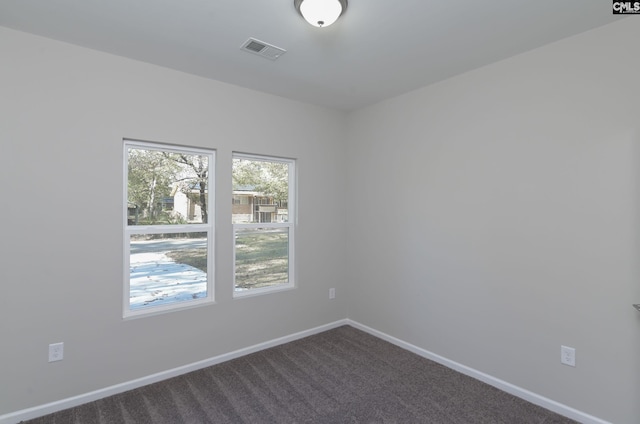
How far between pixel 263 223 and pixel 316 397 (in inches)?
69.4

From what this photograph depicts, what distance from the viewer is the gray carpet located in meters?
2.25

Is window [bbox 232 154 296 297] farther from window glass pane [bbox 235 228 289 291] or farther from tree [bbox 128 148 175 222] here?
tree [bbox 128 148 175 222]

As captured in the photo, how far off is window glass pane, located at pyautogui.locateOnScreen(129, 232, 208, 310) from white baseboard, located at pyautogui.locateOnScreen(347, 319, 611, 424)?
2.13m

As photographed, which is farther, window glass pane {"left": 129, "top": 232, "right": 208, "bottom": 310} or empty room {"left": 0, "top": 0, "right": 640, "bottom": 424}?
window glass pane {"left": 129, "top": 232, "right": 208, "bottom": 310}

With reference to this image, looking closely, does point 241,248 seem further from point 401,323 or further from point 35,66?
point 35,66

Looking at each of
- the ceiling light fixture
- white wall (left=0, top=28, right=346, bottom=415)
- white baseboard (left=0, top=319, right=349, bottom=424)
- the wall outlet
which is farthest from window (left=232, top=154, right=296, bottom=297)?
the ceiling light fixture

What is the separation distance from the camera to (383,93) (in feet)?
11.1

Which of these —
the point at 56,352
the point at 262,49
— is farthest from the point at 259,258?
the point at 262,49

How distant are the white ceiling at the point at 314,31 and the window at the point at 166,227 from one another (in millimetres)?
818

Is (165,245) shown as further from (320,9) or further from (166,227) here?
(320,9)

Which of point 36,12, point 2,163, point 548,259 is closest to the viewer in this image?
point 36,12

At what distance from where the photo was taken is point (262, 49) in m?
2.44

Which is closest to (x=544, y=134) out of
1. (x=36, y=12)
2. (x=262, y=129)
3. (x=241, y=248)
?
(x=262, y=129)

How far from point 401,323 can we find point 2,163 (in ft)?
11.9
